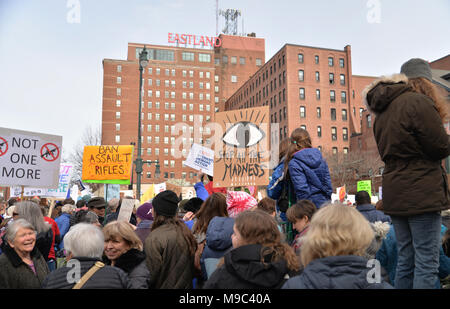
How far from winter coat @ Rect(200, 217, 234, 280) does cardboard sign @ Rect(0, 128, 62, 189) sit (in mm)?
4718

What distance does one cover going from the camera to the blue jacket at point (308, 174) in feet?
14.7

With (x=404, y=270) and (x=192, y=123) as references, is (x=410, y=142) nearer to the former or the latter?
(x=404, y=270)

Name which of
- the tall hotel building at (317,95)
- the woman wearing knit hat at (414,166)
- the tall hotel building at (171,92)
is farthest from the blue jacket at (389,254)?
the tall hotel building at (171,92)

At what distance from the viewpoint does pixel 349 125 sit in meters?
61.9

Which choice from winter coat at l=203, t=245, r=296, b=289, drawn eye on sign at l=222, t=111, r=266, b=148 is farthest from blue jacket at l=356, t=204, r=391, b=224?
winter coat at l=203, t=245, r=296, b=289

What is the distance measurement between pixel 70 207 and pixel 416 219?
20.9ft

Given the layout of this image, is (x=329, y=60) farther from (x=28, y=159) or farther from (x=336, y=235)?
(x=336, y=235)

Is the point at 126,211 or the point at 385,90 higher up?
the point at 385,90

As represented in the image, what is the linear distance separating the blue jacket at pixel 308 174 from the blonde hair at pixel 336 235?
2.16m

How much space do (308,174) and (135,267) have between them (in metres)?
2.29

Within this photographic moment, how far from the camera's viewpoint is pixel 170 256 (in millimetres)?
3727

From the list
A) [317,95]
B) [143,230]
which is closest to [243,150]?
[143,230]

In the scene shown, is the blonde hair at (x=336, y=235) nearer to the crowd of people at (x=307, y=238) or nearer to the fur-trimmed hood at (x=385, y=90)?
the crowd of people at (x=307, y=238)
